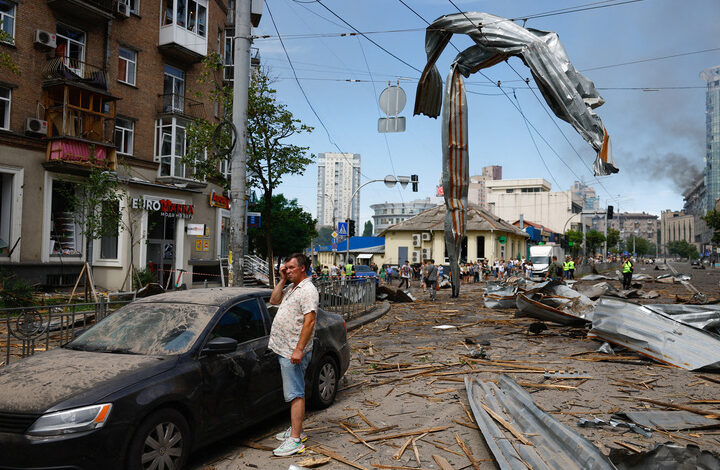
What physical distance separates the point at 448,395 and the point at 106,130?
22.1 m

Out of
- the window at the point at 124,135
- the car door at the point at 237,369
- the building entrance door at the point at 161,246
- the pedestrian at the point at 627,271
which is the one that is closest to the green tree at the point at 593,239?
the pedestrian at the point at 627,271

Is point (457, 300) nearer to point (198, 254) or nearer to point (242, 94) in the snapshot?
point (242, 94)

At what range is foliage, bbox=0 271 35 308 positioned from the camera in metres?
13.8

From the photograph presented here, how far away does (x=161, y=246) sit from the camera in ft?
91.1

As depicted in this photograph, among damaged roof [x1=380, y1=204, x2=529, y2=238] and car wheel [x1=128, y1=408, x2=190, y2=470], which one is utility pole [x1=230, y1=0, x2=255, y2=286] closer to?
car wheel [x1=128, y1=408, x2=190, y2=470]

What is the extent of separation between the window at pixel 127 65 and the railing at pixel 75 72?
1.58 meters

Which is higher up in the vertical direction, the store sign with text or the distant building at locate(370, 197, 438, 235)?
the distant building at locate(370, 197, 438, 235)

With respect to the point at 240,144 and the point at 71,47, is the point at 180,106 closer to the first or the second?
the point at 71,47

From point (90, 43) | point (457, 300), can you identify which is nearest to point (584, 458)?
point (457, 300)

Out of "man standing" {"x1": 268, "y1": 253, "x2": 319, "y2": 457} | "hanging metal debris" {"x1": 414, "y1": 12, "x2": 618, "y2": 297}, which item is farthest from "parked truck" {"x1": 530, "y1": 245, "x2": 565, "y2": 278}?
"man standing" {"x1": 268, "y1": 253, "x2": 319, "y2": 457}

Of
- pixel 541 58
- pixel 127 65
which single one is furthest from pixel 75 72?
pixel 541 58

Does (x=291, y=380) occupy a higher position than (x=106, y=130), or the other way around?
(x=106, y=130)

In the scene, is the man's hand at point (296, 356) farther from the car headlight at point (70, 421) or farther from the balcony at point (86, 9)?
the balcony at point (86, 9)

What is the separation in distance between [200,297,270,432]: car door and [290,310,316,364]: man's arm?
0.61 meters
